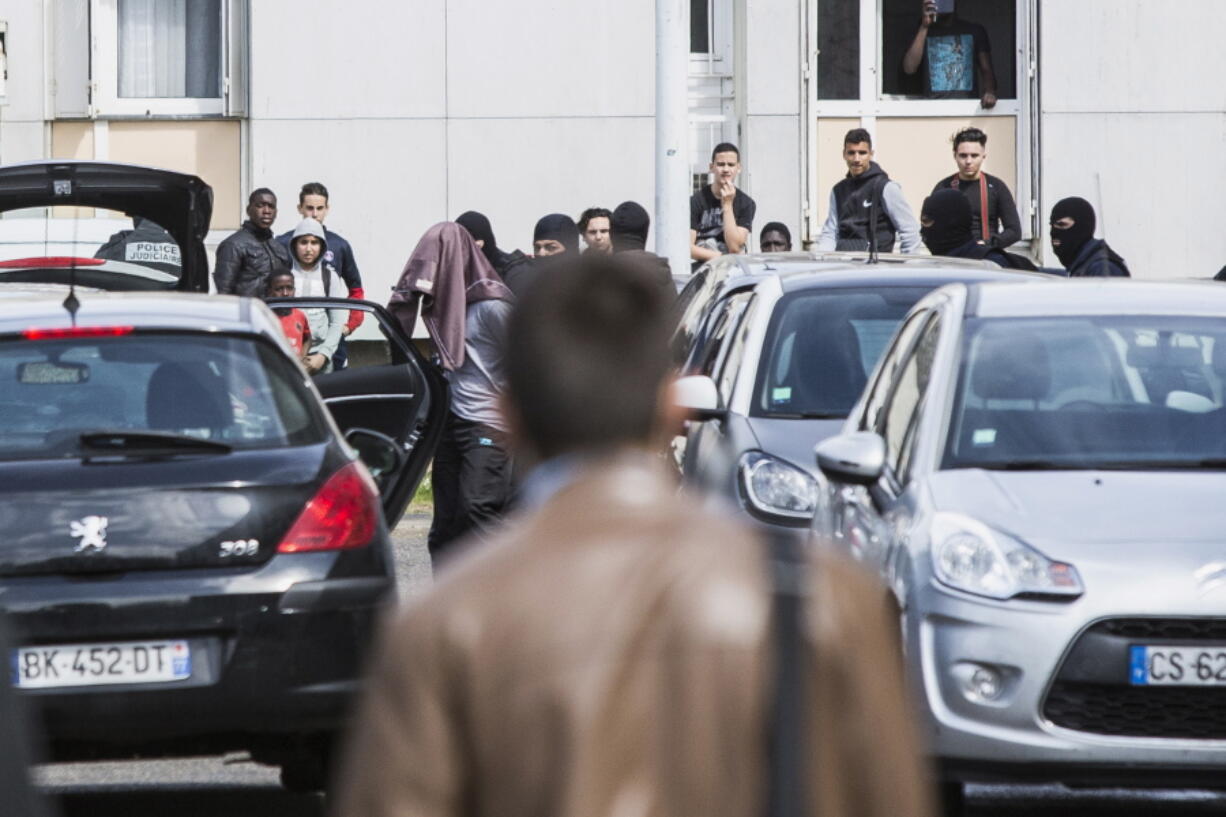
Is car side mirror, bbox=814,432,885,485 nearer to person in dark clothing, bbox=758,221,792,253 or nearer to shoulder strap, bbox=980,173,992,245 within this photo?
shoulder strap, bbox=980,173,992,245

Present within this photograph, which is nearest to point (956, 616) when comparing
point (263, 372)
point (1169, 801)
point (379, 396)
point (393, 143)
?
point (1169, 801)

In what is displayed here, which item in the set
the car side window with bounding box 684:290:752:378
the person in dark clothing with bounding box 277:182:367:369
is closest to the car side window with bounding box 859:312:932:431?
the car side window with bounding box 684:290:752:378

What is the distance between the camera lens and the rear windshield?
22.0ft

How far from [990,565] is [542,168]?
13.3 metres

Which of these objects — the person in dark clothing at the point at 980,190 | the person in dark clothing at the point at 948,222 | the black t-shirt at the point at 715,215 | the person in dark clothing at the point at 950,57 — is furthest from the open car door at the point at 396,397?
the person in dark clothing at the point at 950,57

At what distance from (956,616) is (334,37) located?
13670 mm

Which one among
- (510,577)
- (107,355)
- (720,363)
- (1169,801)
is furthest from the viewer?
(720,363)

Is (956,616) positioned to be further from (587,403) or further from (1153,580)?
(587,403)

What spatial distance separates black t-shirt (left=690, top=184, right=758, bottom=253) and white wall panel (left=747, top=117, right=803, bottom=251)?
8.40 ft

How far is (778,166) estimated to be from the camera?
19.3 meters

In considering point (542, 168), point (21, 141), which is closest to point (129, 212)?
point (542, 168)

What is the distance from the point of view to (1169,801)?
7309mm

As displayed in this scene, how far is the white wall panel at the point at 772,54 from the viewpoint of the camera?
19141 mm

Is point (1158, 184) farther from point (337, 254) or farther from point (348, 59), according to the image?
point (337, 254)
